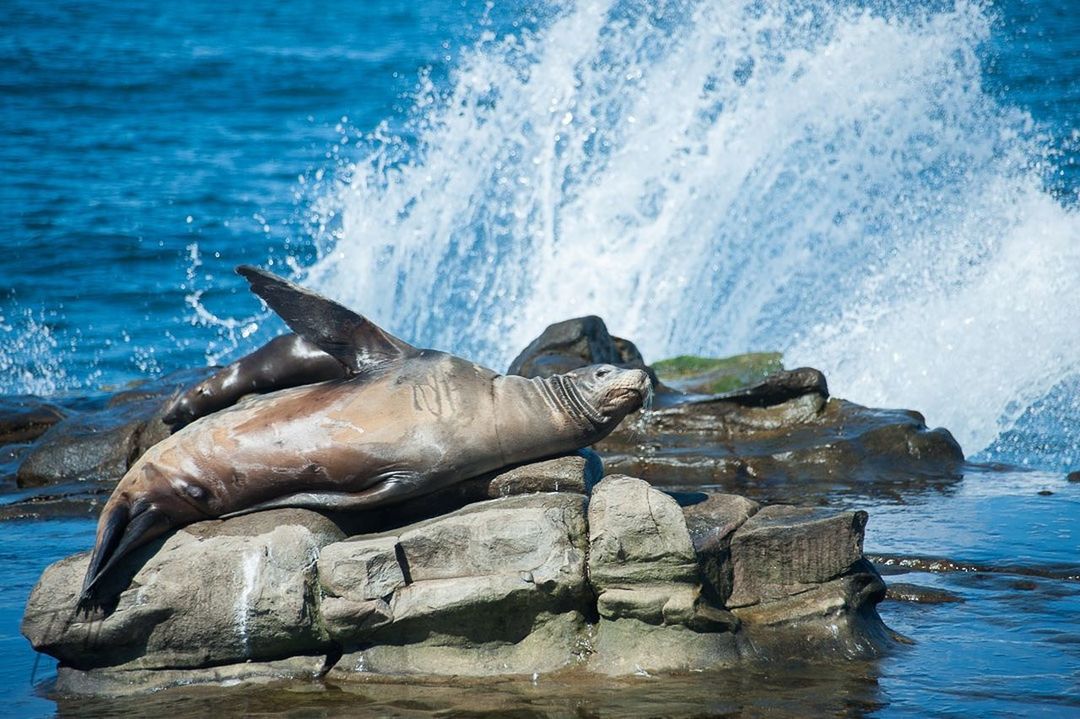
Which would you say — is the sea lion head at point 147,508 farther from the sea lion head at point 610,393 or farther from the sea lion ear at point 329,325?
the sea lion head at point 610,393

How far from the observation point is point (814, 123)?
16.7 m

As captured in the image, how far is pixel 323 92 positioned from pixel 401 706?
22.8 metres

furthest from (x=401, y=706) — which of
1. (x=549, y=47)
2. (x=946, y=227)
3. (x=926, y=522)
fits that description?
(x=549, y=47)

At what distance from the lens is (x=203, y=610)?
18.1 feet

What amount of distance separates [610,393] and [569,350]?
3.91m

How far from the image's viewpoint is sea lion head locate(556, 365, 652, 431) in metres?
5.75

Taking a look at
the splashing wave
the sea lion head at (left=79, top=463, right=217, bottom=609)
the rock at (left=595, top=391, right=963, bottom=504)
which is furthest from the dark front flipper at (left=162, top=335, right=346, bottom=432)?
the splashing wave

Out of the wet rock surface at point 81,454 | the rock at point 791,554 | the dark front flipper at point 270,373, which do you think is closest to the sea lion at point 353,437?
the dark front flipper at point 270,373

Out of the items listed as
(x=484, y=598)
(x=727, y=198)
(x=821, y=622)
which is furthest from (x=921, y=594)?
(x=727, y=198)

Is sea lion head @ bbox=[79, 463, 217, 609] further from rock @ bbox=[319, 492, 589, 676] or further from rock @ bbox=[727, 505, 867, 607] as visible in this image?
rock @ bbox=[727, 505, 867, 607]

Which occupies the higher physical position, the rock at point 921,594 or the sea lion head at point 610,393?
the sea lion head at point 610,393

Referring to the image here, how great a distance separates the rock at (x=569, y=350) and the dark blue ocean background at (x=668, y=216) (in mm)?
2533

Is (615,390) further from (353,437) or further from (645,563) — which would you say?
(353,437)

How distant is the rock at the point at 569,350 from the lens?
9.40 metres
